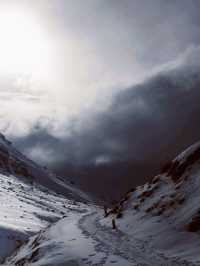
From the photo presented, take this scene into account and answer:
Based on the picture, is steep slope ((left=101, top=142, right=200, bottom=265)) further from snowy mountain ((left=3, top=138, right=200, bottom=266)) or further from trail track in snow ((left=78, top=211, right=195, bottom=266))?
trail track in snow ((left=78, top=211, right=195, bottom=266))

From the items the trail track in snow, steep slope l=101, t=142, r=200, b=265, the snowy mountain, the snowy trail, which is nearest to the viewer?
the trail track in snow

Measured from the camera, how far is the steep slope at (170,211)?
72.4ft

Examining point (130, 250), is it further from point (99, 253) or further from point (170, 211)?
point (170, 211)

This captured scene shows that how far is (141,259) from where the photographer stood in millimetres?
19266

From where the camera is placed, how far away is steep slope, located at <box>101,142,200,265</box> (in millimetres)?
22062

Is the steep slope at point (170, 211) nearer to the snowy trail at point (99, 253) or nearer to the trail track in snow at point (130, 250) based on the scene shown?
the trail track in snow at point (130, 250)

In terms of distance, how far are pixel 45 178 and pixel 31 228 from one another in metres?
148

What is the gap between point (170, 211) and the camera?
89.4 ft

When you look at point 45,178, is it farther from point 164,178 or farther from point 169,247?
point 169,247

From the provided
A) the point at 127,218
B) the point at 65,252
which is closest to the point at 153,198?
the point at 127,218

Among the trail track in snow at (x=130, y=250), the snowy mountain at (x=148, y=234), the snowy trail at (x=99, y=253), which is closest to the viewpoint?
the trail track in snow at (x=130, y=250)

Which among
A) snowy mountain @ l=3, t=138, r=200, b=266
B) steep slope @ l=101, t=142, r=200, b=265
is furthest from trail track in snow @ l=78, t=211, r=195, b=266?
steep slope @ l=101, t=142, r=200, b=265

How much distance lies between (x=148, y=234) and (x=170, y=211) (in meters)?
2.63

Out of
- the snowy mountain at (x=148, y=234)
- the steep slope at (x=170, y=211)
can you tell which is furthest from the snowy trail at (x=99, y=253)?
the steep slope at (x=170, y=211)
